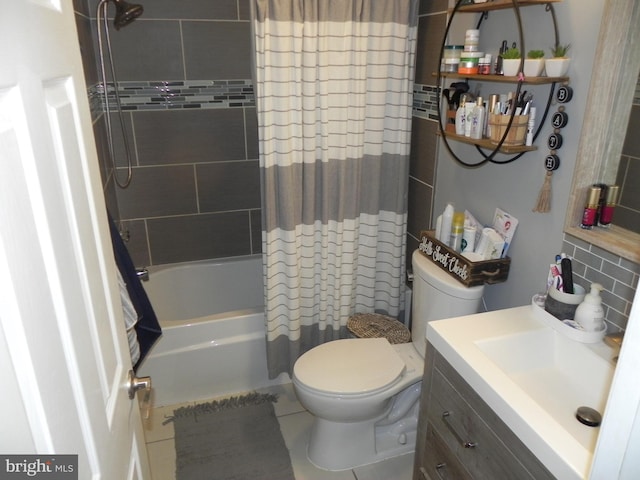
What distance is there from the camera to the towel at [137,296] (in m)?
1.56

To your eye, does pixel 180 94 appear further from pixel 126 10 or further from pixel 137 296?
pixel 137 296

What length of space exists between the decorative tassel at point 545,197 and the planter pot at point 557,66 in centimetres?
29

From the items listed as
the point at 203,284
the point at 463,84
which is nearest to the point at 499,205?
the point at 463,84

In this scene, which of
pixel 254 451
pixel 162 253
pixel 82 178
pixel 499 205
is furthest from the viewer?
pixel 162 253

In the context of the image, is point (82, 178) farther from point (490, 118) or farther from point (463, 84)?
point (463, 84)

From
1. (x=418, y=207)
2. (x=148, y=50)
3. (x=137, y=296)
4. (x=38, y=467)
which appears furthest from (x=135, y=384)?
(x=148, y=50)

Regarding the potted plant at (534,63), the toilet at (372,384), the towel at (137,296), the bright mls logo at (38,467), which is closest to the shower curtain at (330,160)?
the toilet at (372,384)

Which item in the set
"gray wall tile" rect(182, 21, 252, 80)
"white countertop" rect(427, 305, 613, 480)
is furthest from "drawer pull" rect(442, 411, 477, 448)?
"gray wall tile" rect(182, 21, 252, 80)

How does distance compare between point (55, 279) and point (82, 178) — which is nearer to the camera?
point (55, 279)

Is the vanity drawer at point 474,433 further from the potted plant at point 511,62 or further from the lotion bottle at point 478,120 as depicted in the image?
the potted plant at point 511,62

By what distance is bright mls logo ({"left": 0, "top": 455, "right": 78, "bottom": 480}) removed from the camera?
0.52 m

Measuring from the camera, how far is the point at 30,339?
1.75 ft

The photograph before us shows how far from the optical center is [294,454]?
6.82 feet

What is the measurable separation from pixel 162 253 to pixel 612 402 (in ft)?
8.60
